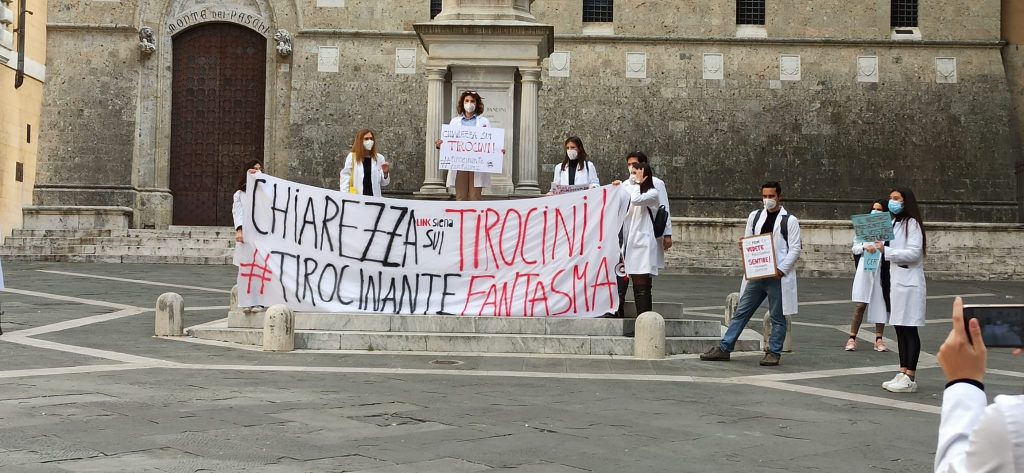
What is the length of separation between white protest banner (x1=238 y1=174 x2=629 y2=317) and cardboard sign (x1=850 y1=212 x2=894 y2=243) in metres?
2.55

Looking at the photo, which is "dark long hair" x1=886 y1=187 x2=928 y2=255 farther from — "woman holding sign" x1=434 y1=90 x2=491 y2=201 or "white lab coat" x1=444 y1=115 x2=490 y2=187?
"white lab coat" x1=444 y1=115 x2=490 y2=187

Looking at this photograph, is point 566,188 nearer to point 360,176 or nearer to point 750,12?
point 360,176

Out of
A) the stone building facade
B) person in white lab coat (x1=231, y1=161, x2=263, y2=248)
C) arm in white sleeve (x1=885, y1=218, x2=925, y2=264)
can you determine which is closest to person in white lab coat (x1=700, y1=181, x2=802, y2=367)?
arm in white sleeve (x1=885, y1=218, x2=925, y2=264)

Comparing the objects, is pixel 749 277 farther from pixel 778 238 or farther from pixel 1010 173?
pixel 1010 173

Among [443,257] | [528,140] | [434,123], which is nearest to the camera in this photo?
[443,257]

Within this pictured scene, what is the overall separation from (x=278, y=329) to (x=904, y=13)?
29.0 meters

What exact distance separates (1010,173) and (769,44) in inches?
312

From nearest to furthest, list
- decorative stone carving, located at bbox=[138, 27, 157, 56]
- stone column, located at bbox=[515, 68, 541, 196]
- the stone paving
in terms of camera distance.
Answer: the stone paving
stone column, located at bbox=[515, 68, 541, 196]
decorative stone carving, located at bbox=[138, 27, 157, 56]

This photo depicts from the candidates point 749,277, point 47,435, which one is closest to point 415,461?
point 47,435

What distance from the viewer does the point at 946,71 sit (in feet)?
116

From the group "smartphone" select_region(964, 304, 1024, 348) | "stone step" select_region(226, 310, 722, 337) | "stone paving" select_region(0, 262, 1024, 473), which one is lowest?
"stone paving" select_region(0, 262, 1024, 473)

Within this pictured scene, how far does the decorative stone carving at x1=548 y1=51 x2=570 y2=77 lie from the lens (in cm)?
3512

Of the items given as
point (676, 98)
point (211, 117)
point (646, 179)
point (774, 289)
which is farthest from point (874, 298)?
point (211, 117)

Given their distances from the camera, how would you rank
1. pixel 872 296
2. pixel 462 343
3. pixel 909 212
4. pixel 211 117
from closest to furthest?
pixel 909 212 < pixel 462 343 < pixel 872 296 < pixel 211 117
